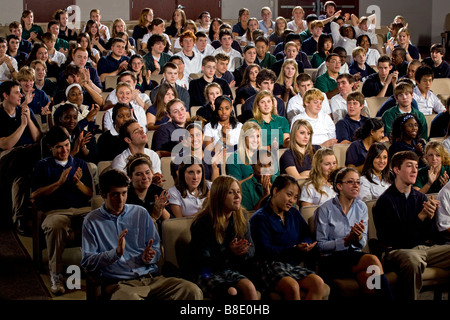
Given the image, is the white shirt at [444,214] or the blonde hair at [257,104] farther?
the blonde hair at [257,104]

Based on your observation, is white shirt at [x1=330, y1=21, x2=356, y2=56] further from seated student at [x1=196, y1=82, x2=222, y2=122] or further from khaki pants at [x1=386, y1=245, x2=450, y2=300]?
khaki pants at [x1=386, y1=245, x2=450, y2=300]

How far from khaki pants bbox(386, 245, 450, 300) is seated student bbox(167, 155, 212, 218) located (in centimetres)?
119

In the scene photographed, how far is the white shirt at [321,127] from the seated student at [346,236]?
5.34 ft

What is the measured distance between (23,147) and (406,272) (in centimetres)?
301

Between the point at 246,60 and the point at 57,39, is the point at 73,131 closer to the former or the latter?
the point at 246,60

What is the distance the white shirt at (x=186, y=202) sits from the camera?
4004mm

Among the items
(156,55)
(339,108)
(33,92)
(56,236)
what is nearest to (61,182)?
(56,236)

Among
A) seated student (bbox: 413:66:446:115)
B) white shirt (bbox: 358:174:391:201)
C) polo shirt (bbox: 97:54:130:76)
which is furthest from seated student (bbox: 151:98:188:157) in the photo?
seated student (bbox: 413:66:446:115)

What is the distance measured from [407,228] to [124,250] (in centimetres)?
172

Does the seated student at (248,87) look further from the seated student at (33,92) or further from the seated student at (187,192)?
the seated student at (187,192)

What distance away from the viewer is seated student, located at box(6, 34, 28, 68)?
7449 mm

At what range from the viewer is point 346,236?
376 cm

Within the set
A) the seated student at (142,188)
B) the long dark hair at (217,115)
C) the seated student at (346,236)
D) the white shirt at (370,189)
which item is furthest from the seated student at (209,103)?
the seated student at (346,236)

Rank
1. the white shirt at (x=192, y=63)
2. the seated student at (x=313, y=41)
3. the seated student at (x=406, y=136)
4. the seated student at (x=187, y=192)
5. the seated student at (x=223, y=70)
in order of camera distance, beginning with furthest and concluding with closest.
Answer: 1. the seated student at (x=313, y=41)
2. the white shirt at (x=192, y=63)
3. the seated student at (x=223, y=70)
4. the seated student at (x=406, y=136)
5. the seated student at (x=187, y=192)
